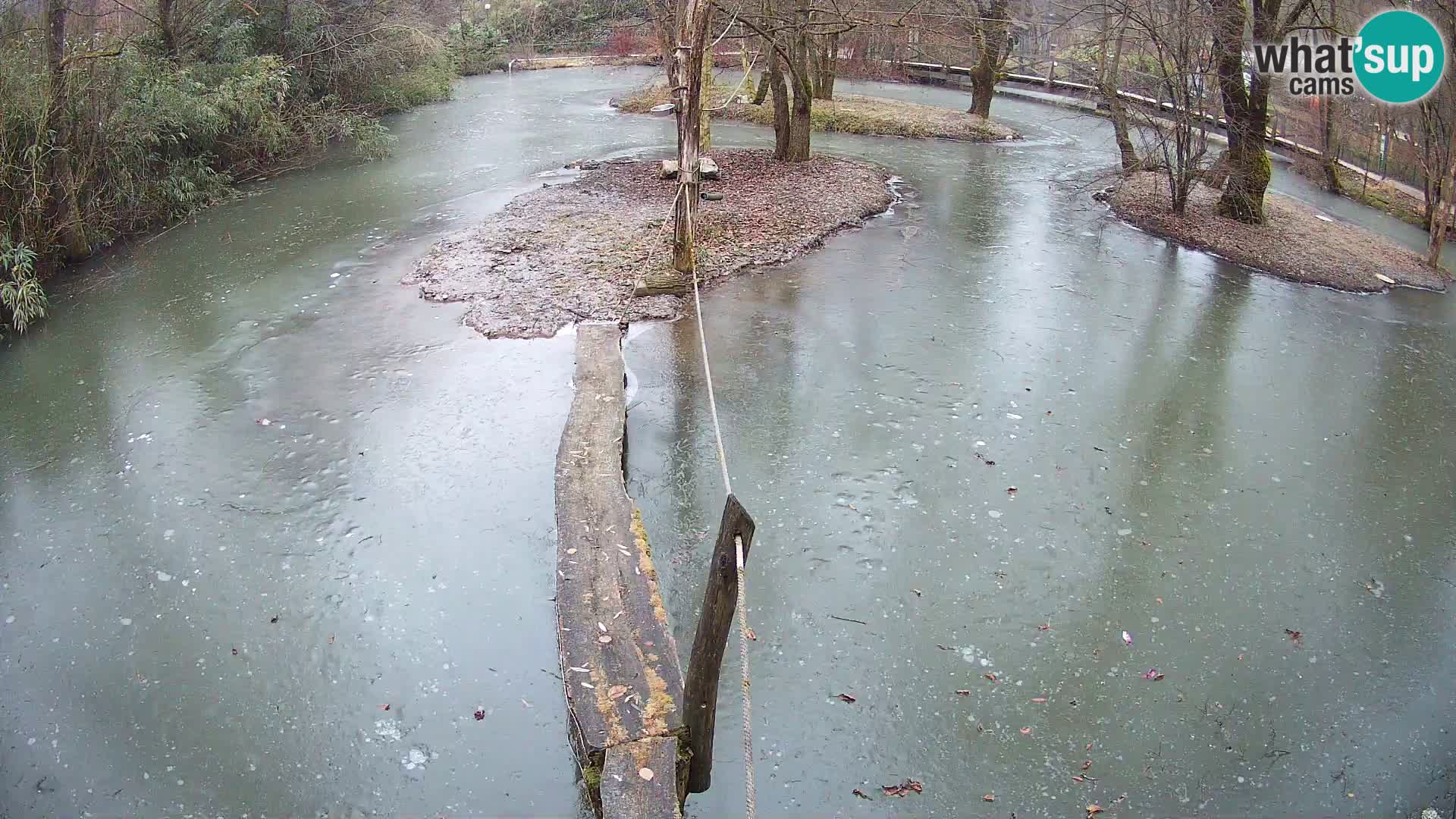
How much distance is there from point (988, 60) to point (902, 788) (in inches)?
773

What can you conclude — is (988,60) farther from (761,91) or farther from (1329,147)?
(1329,147)

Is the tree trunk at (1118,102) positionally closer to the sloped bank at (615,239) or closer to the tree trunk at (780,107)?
the sloped bank at (615,239)

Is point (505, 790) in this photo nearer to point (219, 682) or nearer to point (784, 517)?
point (219, 682)

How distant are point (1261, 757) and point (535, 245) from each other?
29.2 ft

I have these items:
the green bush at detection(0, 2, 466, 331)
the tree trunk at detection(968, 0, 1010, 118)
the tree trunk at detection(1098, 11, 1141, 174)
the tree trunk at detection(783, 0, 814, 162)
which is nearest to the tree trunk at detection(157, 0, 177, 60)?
the green bush at detection(0, 2, 466, 331)

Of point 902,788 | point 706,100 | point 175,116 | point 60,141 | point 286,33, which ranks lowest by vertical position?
point 902,788

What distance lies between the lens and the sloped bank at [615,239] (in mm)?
9461

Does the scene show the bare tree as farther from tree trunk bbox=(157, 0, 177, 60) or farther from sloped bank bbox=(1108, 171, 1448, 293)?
tree trunk bbox=(157, 0, 177, 60)

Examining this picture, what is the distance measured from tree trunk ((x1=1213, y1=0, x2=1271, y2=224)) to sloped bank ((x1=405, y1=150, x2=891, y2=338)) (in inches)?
182

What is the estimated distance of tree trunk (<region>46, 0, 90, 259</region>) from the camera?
10.5 metres

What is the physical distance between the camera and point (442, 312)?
9453 millimetres

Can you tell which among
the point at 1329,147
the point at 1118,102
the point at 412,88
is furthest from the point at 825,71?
the point at 1329,147

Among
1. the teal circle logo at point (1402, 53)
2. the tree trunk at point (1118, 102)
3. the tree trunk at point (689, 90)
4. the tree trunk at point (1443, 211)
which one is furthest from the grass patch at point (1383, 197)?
the tree trunk at point (689, 90)

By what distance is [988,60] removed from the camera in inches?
824
